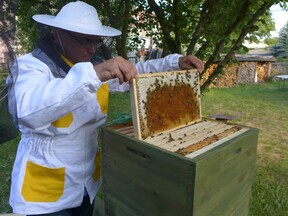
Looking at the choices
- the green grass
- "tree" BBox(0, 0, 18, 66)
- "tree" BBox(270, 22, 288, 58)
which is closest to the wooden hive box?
"tree" BBox(0, 0, 18, 66)

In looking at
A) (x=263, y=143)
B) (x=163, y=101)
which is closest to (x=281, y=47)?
(x=263, y=143)

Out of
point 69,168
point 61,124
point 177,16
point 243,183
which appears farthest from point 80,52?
point 177,16

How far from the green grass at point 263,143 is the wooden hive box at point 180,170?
1393 mm

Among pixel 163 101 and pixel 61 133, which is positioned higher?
pixel 163 101

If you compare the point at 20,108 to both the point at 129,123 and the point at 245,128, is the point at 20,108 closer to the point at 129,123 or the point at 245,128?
the point at 129,123

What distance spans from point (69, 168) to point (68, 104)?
18.6 inches

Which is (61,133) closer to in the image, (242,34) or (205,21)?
(205,21)

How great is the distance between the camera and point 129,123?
1.41 m

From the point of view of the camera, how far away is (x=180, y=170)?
3.35ft

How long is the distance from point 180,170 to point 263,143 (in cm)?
470

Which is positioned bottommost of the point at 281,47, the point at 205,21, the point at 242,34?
the point at 281,47

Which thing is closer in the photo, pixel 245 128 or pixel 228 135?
pixel 228 135

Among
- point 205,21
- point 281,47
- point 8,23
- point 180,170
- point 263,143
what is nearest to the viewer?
point 8,23

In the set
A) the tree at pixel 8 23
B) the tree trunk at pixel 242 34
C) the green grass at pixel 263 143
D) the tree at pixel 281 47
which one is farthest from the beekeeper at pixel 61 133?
the tree at pixel 281 47
